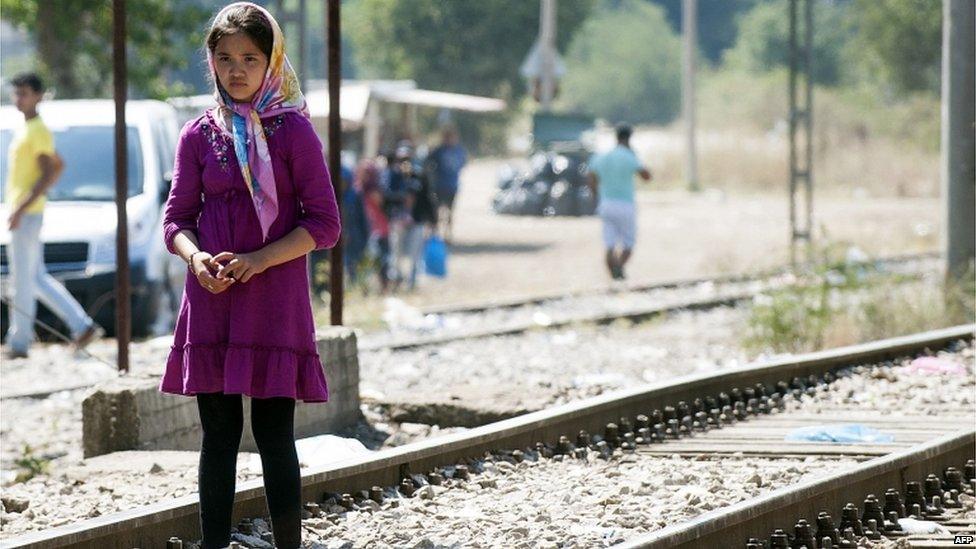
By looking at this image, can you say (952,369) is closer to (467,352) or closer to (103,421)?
(467,352)

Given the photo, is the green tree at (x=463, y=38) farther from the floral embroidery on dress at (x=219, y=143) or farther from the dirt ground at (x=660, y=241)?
the floral embroidery on dress at (x=219, y=143)

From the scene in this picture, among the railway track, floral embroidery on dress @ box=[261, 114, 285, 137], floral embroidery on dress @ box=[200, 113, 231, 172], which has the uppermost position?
floral embroidery on dress @ box=[261, 114, 285, 137]

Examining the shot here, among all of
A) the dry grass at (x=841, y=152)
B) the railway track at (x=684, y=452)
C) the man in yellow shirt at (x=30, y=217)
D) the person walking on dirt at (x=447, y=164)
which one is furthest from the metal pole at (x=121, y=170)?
the dry grass at (x=841, y=152)

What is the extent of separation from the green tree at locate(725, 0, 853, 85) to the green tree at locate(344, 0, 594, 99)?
30.9 metres

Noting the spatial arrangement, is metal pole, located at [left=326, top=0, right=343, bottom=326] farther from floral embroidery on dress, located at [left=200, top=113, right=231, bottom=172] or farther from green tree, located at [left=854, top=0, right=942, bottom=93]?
green tree, located at [left=854, top=0, right=942, bottom=93]

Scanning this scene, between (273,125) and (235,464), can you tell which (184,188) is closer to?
(273,125)

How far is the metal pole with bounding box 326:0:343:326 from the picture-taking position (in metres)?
9.47

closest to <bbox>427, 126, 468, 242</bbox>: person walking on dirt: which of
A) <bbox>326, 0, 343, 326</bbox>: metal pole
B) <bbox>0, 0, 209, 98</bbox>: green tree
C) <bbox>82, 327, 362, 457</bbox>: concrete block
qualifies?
<bbox>0, 0, 209, 98</bbox>: green tree

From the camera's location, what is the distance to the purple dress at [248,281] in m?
5.26

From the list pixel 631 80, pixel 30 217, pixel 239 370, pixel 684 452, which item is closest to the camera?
pixel 239 370

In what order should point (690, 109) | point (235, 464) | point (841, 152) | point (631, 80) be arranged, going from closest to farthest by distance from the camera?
point (235, 464) → point (690, 109) → point (841, 152) → point (631, 80)

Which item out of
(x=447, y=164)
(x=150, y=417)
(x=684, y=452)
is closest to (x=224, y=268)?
(x=150, y=417)

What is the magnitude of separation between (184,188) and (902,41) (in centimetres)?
5255

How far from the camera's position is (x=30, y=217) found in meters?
13.7
